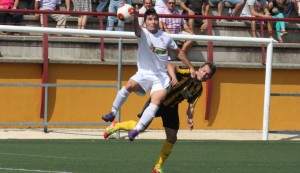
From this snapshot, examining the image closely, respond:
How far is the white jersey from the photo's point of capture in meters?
13.8

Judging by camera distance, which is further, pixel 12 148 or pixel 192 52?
pixel 192 52

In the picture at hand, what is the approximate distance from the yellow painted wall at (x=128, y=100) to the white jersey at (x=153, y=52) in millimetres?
6206

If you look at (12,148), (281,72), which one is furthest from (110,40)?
(12,148)

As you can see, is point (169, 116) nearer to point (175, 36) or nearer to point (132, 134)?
point (132, 134)

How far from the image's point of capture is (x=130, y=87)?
13969 millimetres

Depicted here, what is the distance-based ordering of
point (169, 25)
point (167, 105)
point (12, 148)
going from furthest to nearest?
point (169, 25), point (12, 148), point (167, 105)

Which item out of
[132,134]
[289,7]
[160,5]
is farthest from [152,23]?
[289,7]

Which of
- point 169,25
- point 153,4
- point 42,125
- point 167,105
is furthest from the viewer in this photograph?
point 153,4

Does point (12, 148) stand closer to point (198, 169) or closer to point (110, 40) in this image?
point (198, 169)

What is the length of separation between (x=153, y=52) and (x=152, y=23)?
53cm

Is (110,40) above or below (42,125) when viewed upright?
above

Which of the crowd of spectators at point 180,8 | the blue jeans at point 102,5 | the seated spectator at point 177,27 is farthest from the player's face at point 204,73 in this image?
the blue jeans at point 102,5

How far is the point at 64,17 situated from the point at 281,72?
4.88 m

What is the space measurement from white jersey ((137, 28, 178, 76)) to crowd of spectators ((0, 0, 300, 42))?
18.5 ft
